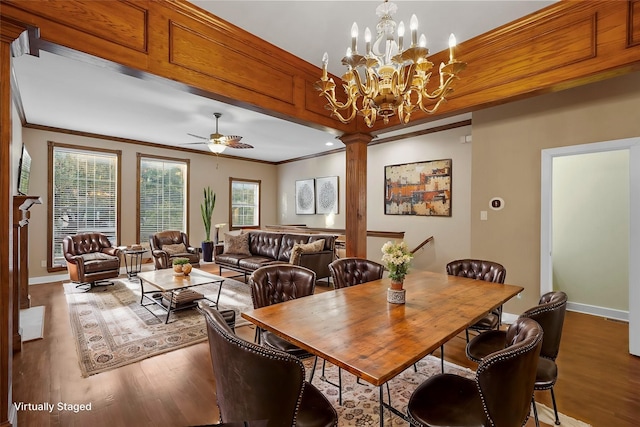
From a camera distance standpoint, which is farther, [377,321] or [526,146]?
[526,146]

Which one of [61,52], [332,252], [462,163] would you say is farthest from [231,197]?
[61,52]

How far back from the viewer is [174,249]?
232 inches

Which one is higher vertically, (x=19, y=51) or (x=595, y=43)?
(x=595, y=43)

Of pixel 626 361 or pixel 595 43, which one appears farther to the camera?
pixel 626 361

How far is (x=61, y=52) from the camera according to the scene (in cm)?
184

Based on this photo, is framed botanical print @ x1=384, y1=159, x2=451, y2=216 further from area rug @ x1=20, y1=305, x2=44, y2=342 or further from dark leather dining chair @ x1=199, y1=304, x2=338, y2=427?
area rug @ x1=20, y1=305, x2=44, y2=342

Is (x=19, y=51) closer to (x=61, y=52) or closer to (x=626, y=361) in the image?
(x=61, y=52)

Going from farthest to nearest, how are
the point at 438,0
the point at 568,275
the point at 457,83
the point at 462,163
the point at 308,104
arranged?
the point at 462,163
the point at 568,275
the point at 308,104
the point at 457,83
the point at 438,0

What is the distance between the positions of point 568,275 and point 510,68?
3.20 meters

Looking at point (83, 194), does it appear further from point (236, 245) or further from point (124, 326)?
point (124, 326)

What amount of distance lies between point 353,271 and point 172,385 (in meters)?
1.75

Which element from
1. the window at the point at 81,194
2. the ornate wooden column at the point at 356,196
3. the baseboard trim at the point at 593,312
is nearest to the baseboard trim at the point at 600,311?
the baseboard trim at the point at 593,312

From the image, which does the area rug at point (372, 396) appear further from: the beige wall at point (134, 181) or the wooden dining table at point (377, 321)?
the beige wall at point (134, 181)

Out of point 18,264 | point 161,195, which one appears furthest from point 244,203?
point 18,264
